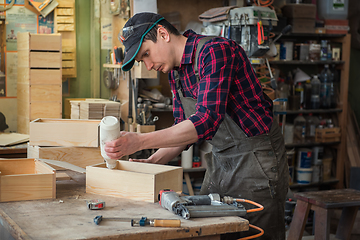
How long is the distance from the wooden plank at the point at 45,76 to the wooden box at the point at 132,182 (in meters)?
2.02

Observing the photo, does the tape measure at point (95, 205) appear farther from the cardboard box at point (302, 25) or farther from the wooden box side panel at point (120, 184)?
the cardboard box at point (302, 25)

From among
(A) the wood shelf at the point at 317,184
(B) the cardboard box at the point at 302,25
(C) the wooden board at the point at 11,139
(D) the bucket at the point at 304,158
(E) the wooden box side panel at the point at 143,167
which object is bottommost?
(A) the wood shelf at the point at 317,184

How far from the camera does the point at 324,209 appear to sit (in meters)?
2.88

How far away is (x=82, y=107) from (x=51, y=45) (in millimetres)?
661

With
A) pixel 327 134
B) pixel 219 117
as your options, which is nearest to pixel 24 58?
pixel 219 117

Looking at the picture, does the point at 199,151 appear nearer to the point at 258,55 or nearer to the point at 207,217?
the point at 258,55

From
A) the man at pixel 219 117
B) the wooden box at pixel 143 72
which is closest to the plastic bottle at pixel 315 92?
the wooden box at pixel 143 72

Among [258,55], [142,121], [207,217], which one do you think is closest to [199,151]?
[142,121]

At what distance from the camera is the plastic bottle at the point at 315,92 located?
4.69 m

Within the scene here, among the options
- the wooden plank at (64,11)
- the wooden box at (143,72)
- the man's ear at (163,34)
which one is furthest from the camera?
the wooden plank at (64,11)

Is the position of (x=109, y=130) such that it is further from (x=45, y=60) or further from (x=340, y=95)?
(x=340, y=95)

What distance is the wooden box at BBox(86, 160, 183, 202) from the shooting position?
1656mm

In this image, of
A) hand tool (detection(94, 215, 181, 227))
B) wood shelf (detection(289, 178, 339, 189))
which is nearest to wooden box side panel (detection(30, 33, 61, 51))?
hand tool (detection(94, 215, 181, 227))

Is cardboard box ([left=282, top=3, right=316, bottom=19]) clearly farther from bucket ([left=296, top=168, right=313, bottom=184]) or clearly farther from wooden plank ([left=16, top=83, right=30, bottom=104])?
wooden plank ([left=16, top=83, right=30, bottom=104])
